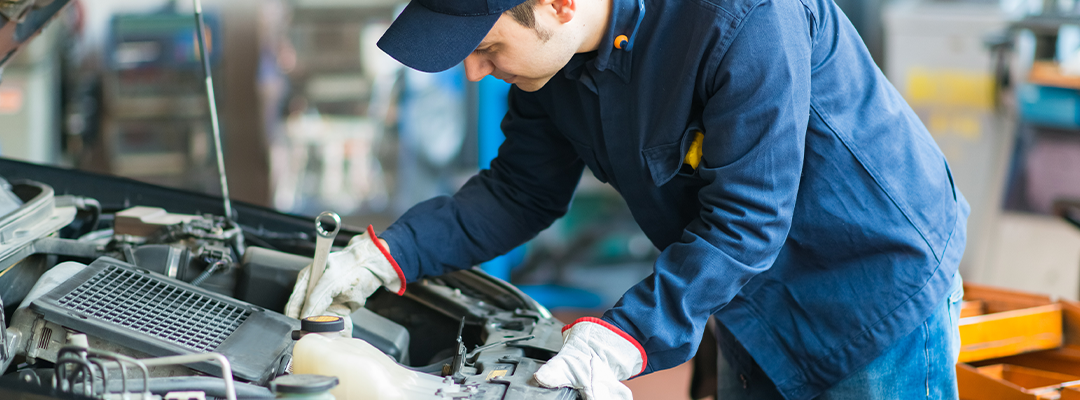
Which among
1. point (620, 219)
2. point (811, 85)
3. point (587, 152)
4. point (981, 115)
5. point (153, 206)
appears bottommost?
point (620, 219)

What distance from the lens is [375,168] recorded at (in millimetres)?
4355

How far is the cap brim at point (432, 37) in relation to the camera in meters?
0.94

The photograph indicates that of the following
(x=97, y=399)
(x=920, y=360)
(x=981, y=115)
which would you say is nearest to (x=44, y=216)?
(x=97, y=399)

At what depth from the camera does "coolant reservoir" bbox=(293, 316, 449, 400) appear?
2.84ft

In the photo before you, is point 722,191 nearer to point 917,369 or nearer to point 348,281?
point 917,369

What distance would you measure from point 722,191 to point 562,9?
29 cm

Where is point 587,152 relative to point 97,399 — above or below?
above

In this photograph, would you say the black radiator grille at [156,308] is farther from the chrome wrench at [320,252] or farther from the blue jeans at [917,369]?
the blue jeans at [917,369]

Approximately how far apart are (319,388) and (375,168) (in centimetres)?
367

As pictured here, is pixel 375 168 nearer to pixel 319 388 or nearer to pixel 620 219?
pixel 620 219

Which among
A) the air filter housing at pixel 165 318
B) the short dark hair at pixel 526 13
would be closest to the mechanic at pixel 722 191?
the short dark hair at pixel 526 13

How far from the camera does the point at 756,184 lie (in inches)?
36.9

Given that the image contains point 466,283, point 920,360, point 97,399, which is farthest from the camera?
point 466,283

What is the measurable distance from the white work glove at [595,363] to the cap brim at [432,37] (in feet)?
1.17
